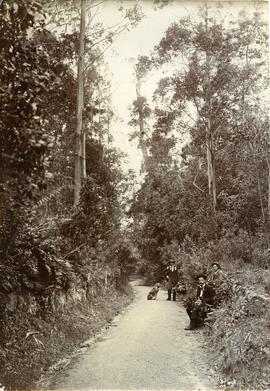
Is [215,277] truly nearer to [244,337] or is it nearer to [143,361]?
[143,361]

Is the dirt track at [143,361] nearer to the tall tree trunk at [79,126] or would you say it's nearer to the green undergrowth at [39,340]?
the green undergrowth at [39,340]

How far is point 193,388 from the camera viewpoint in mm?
6859

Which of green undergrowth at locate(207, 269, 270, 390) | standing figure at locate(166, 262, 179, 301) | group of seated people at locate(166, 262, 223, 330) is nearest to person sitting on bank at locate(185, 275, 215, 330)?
group of seated people at locate(166, 262, 223, 330)

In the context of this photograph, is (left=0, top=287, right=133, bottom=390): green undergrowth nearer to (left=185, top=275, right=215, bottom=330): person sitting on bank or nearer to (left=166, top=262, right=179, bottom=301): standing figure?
(left=185, top=275, right=215, bottom=330): person sitting on bank

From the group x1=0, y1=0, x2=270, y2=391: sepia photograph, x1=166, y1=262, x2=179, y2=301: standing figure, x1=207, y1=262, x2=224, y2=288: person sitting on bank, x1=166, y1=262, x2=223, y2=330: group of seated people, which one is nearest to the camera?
x1=0, y1=0, x2=270, y2=391: sepia photograph

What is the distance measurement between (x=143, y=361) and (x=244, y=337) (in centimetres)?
188

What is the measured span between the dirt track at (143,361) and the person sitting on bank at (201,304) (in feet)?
1.26

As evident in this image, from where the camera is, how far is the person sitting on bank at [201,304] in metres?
10.9

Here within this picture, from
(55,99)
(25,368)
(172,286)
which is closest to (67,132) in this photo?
(55,99)

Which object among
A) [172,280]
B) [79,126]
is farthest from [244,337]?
[172,280]

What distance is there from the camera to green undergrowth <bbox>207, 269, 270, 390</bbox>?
6.64 metres

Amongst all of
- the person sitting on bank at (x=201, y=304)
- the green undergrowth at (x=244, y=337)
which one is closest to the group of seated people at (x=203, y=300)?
the person sitting on bank at (x=201, y=304)

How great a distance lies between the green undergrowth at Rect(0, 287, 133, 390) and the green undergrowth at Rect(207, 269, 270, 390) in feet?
9.16

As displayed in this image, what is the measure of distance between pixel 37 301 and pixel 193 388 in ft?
11.6
